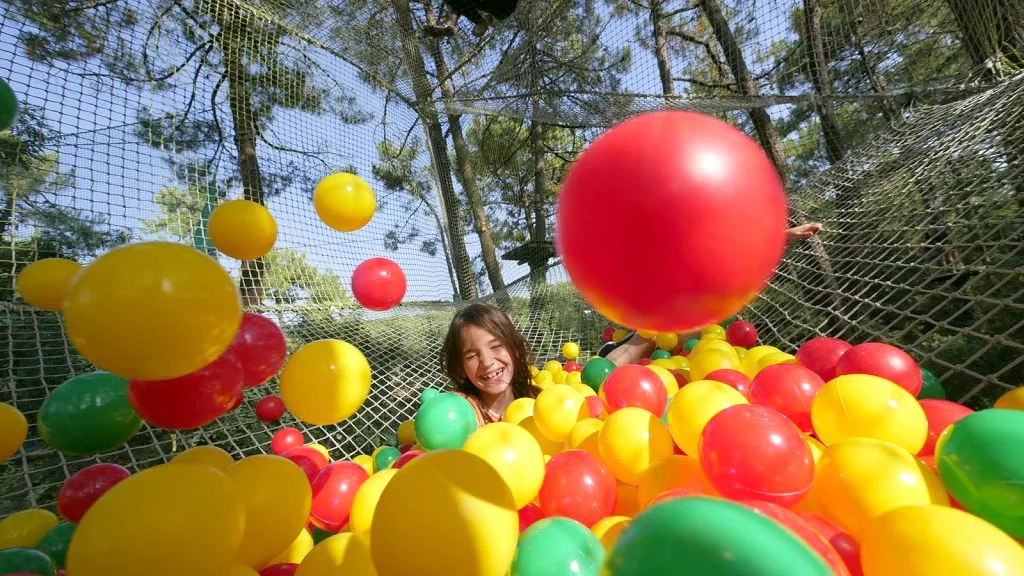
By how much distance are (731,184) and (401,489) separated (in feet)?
2.04

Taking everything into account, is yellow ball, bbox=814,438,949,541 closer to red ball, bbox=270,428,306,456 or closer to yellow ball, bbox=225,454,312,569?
yellow ball, bbox=225,454,312,569

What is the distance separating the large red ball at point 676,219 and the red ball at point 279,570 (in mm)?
978

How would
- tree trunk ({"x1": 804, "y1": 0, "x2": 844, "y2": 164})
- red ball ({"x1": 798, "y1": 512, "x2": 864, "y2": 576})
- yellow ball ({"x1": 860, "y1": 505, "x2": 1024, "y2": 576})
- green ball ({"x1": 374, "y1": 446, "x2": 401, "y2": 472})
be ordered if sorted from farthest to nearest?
tree trunk ({"x1": 804, "y1": 0, "x2": 844, "y2": 164}) → green ball ({"x1": 374, "y1": 446, "x2": 401, "y2": 472}) → red ball ({"x1": 798, "y1": 512, "x2": 864, "y2": 576}) → yellow ball ({"x1": 860, "y1": 505, "x2": 1024, "y2": 576})

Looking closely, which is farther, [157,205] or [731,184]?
[157,205]

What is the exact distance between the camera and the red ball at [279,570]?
1029 mm

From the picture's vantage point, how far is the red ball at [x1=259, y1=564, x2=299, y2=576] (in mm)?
1029

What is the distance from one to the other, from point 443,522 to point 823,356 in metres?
1.53

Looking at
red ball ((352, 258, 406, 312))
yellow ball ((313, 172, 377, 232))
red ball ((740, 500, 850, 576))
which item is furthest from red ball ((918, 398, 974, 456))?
yellow ball ((313, 172, 377, 232))

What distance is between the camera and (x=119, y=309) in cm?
60

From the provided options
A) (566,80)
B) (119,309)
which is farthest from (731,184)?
(566,80)

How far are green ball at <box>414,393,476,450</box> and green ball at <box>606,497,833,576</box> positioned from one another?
113cm

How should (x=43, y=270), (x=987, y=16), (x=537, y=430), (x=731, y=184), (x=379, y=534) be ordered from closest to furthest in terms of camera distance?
(x=731, y=184) < (x=379, y=534) < (x=43, y=270) < (x=537, y=430) < (x=987, y=16)

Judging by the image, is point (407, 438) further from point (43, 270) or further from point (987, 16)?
point (987, 16)

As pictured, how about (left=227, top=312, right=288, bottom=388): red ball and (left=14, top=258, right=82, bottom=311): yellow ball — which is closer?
(left=227, top=312, right=288, bottom=388): red ball
